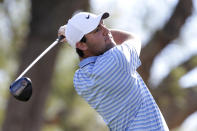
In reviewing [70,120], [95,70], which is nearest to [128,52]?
[95,70]

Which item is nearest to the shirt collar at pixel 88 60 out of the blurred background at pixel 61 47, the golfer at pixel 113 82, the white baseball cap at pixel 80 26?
the golfer at pixel 113 82

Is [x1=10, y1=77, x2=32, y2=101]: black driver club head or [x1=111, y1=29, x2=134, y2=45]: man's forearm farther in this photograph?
[x1=111, y1=29, x2=134, y2=45]: man's forearm

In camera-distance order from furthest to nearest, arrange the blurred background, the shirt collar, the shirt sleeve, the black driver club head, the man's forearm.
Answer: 1. the blurred background
2. the man's forearm
3. the black driver club head
4. the shirt collar
5. the shirt sleeve

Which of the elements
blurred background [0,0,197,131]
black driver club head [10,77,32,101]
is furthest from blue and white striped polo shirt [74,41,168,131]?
blurred background [0,0,197,131]

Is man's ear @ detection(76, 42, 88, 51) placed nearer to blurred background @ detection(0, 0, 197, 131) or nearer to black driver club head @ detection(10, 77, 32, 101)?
black driver club head @ detection(10, 77, 32, 101)

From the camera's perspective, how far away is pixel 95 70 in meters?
Result: 3.69

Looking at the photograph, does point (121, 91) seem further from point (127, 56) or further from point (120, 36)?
point (120, 36)

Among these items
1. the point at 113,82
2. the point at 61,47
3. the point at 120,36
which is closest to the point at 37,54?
the point at 61,47

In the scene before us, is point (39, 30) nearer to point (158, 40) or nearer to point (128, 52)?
point (158, 40)

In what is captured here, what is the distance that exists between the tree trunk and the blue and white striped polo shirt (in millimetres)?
6326

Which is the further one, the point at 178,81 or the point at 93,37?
the point at 178,81

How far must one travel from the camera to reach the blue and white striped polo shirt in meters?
3.66

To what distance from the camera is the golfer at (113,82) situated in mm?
3664

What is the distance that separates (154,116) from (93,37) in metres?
0.58
